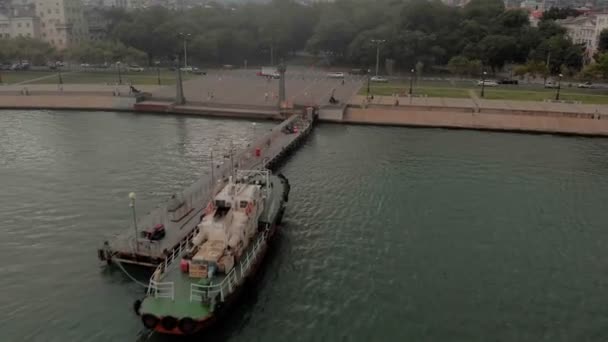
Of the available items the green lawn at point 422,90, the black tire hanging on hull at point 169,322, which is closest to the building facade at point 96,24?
the green lawn at point 422,90

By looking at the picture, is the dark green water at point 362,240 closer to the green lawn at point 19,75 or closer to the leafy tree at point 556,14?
the green lawn at point 19,75

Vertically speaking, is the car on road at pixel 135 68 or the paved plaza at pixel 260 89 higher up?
the car on road at pixel 135 68

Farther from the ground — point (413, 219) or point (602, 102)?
point (602, 102)

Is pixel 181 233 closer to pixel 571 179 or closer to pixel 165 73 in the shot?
pixel 571 179

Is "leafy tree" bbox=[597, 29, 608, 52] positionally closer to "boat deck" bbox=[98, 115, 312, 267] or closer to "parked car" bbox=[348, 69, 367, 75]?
"parked car" bbox=[348, 69, 367, 75]

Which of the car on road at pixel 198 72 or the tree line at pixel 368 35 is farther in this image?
the car on road at pixel 198 72

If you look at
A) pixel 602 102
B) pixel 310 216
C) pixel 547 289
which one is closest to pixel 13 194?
pixel 310 216

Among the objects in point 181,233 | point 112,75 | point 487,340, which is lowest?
point 487,340
